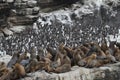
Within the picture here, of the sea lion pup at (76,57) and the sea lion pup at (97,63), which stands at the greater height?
the sea lion pup at (76,57)

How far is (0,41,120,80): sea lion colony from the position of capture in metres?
10.3

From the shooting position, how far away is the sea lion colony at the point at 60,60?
10305mm

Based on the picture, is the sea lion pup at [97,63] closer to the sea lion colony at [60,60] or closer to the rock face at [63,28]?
the sea lion colony at [60,60]

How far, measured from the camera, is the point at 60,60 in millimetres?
11336

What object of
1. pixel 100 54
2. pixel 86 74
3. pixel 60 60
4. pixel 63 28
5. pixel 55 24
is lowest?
pixel 63 28

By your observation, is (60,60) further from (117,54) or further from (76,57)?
(117,54)

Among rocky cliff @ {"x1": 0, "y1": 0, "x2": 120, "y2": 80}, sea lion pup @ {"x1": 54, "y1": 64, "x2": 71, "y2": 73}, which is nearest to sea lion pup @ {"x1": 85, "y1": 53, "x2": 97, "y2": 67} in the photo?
sea lion pup @ {"x1": 54, "y1": 64, "x2": 71, "y2": 73}

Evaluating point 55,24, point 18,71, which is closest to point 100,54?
point 18,71

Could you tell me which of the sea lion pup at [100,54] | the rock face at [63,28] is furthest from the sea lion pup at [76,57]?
the rock face at [63,28]

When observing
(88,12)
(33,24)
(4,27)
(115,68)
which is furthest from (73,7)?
(115,68)

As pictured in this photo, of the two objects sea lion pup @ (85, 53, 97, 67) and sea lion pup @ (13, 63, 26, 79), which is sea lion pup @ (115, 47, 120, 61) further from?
sea lion pup @ (13, 63, 26, 79)

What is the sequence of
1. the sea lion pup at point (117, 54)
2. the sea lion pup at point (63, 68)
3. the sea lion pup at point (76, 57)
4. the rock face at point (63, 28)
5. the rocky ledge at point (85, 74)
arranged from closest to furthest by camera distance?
the rocky ledge at point (85, 74), the sea lion pup at point (63, 68), the sea lion pup at point (76, 57), the sea lion pup at point (117, 54), the rock face at point (63, 28)

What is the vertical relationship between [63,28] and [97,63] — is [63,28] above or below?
below

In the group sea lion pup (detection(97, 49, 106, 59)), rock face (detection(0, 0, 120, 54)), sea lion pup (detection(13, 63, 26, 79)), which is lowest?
rock face (detection(0, 0, 120, 54))
